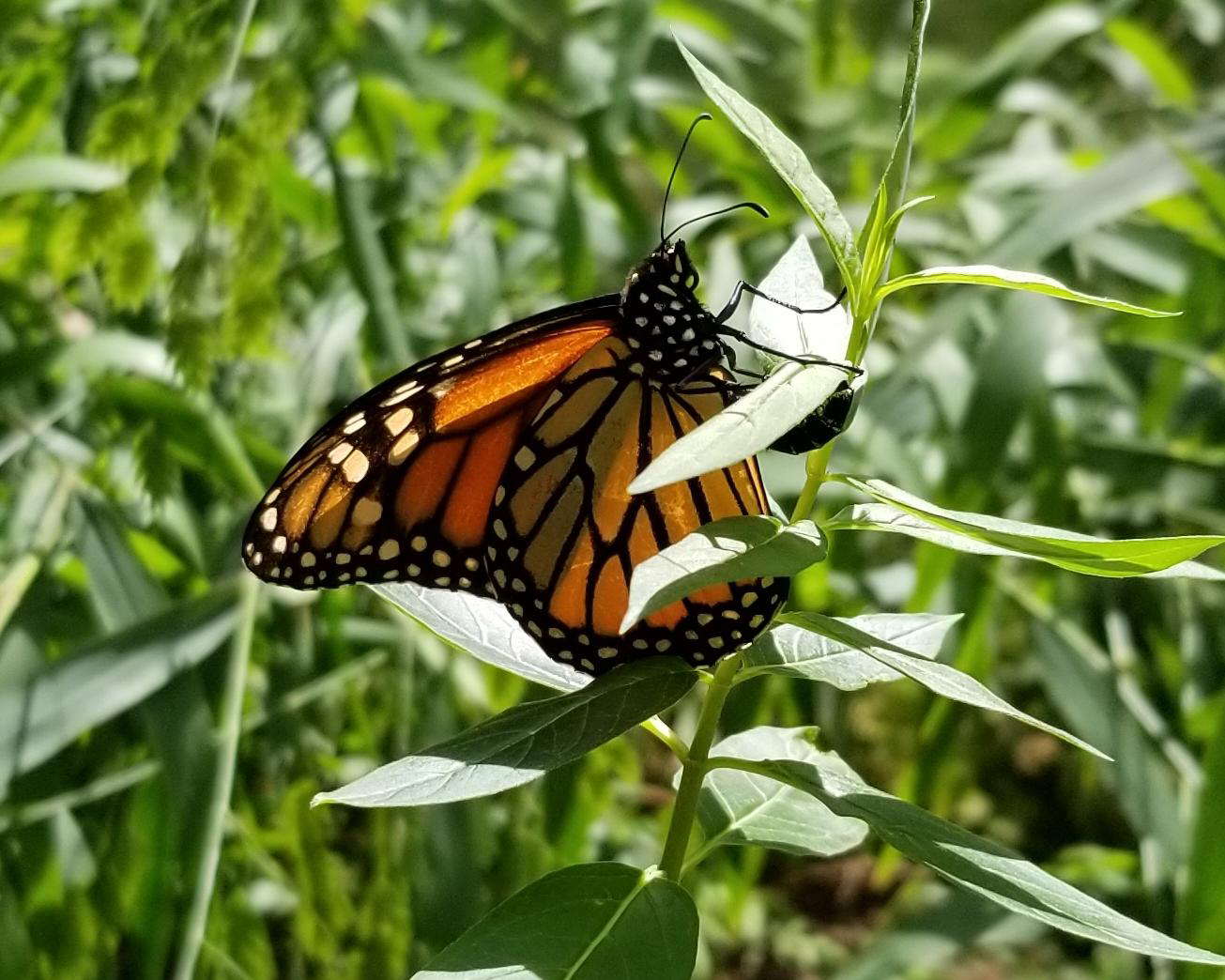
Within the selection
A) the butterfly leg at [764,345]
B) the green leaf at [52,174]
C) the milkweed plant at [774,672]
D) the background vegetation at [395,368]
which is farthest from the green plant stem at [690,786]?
the green leaf at [52,174]

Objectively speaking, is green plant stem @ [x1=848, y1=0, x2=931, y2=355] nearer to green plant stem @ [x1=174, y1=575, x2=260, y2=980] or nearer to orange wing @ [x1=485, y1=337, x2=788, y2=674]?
orange wing @ [x1=485, y1=337, x2=788, y2=674]

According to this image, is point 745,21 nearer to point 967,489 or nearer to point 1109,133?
point 1109,133

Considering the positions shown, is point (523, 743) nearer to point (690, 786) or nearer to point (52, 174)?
point (690, 786)

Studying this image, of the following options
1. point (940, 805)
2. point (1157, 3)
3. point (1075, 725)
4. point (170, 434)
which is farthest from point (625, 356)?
point (1157, 3)

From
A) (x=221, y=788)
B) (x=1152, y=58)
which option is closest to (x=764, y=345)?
(x=221, y=788)

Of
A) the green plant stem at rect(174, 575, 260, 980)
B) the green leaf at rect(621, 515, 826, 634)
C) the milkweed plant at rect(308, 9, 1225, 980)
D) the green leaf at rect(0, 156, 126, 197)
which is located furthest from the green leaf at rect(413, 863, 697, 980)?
the green leaf at rect(0, 156, 126, 197)

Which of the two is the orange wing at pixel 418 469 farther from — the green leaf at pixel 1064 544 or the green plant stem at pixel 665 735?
the green leaf at pixel 1064 544
